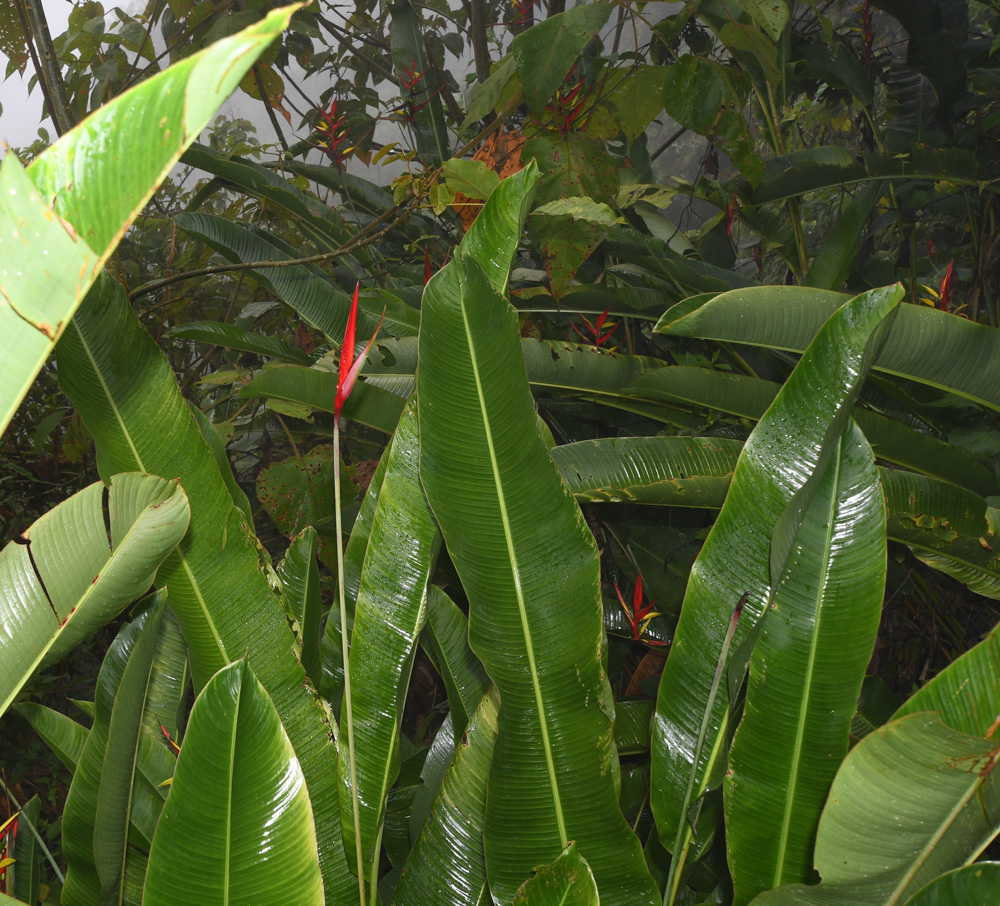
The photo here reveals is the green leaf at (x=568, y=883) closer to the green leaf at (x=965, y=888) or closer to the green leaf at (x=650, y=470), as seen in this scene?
the green leaf at (x=965, y=888)

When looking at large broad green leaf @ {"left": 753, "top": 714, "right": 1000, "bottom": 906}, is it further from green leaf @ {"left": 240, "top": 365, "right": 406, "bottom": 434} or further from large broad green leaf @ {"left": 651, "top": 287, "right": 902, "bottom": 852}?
green leaf @ {"left": 240, "top": 365, "right": 406, "bottom": 434}

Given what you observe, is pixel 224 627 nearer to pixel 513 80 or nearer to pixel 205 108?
pixel 205 108

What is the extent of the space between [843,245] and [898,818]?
1066mm

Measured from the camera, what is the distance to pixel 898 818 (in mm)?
480

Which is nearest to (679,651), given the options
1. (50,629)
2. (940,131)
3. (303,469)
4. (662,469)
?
(662,469)

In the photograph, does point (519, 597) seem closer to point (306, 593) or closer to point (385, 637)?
point (385, 637)

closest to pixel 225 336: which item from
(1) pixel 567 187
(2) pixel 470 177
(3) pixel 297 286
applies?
(3) pixel 297 286

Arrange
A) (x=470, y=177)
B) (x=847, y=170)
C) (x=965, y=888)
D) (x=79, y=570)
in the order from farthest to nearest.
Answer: (x=847, y=170) < (x=470, y=177) < (x=79, y=570) < (x=965, y=888)

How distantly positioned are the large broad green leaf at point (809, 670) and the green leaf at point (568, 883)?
188 mm

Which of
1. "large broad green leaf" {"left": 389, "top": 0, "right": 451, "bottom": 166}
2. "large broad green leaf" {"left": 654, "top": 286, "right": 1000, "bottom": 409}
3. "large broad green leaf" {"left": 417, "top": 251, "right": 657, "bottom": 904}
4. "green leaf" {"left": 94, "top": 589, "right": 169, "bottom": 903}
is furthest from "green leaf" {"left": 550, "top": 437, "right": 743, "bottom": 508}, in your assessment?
"large broad green leaf" {"left": 389, "top": 0, "right": 451, "bottom": 166}

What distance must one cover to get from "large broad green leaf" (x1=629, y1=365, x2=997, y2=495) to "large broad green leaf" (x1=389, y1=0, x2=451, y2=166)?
3.77 ft

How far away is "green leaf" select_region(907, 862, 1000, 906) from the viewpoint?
0.41m

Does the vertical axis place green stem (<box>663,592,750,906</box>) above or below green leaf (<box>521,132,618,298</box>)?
below

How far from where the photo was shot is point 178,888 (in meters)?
0.48
